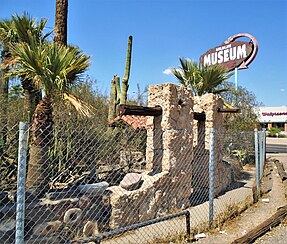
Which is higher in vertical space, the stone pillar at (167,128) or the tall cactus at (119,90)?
the tall cactus at (119,90)

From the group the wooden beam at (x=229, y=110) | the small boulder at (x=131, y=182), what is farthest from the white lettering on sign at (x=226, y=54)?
the small boulder at (x=131, y=182)

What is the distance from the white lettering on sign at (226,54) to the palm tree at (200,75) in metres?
12.7

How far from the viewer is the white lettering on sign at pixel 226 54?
21656mm

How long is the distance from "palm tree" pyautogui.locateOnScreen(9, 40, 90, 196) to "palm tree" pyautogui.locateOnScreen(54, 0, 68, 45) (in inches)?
67.1

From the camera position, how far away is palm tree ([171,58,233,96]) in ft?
31.1

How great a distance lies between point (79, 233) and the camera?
433 centimetres

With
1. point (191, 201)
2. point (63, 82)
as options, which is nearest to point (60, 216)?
point (63, 82)

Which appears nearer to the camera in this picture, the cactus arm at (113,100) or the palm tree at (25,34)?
the palm tree at (25,34)

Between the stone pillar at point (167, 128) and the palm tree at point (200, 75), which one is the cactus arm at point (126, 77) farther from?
→ the stone pillar at point (167, 128)

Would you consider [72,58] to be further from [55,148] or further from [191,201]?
[191,201]

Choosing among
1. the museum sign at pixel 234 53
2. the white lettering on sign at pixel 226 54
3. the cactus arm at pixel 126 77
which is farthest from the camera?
the white lettering on sign at pixel 226 54

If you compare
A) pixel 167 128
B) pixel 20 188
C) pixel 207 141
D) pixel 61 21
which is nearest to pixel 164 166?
pixel 167 128

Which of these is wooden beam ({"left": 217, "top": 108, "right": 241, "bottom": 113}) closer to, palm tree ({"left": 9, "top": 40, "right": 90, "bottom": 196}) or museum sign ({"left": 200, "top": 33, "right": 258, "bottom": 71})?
palm tree ({"left": 9, "top": 40, "right": 90, "bottom": 196})

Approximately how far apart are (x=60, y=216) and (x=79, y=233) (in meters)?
0.44
